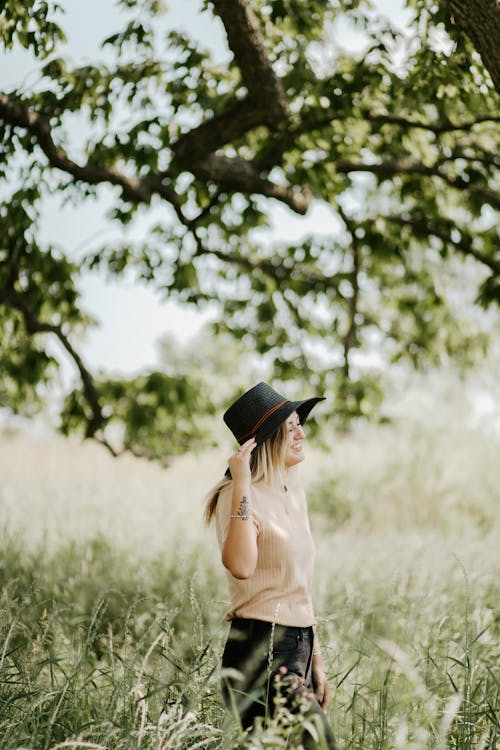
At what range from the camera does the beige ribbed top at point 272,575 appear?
234cm

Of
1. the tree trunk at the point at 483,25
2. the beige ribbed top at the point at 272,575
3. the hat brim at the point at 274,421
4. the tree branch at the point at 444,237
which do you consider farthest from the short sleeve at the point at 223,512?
the tree branch at the point at 444,237

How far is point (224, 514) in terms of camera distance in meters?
2.39

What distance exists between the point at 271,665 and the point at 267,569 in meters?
0.31

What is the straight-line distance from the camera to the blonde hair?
8.29 feet

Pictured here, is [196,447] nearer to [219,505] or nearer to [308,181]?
[308,181]

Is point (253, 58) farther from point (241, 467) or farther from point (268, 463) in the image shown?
point (241, 467)

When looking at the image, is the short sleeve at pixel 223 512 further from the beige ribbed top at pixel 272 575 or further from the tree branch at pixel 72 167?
the tree branch at pixel 72 167

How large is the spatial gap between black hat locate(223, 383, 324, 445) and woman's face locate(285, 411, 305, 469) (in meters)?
0.06

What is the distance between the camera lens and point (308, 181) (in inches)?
215

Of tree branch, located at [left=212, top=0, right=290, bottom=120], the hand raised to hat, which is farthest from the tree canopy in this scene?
the hand raised to hat

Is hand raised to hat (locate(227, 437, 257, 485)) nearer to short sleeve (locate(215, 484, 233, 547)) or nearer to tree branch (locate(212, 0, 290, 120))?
short sleeve (locate(215, 484, 233, 547))

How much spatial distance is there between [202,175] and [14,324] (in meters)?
2.07

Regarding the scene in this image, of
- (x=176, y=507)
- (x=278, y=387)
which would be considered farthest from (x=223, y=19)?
(x=176, y=507)

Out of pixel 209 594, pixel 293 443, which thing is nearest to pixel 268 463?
pixel 293 443
